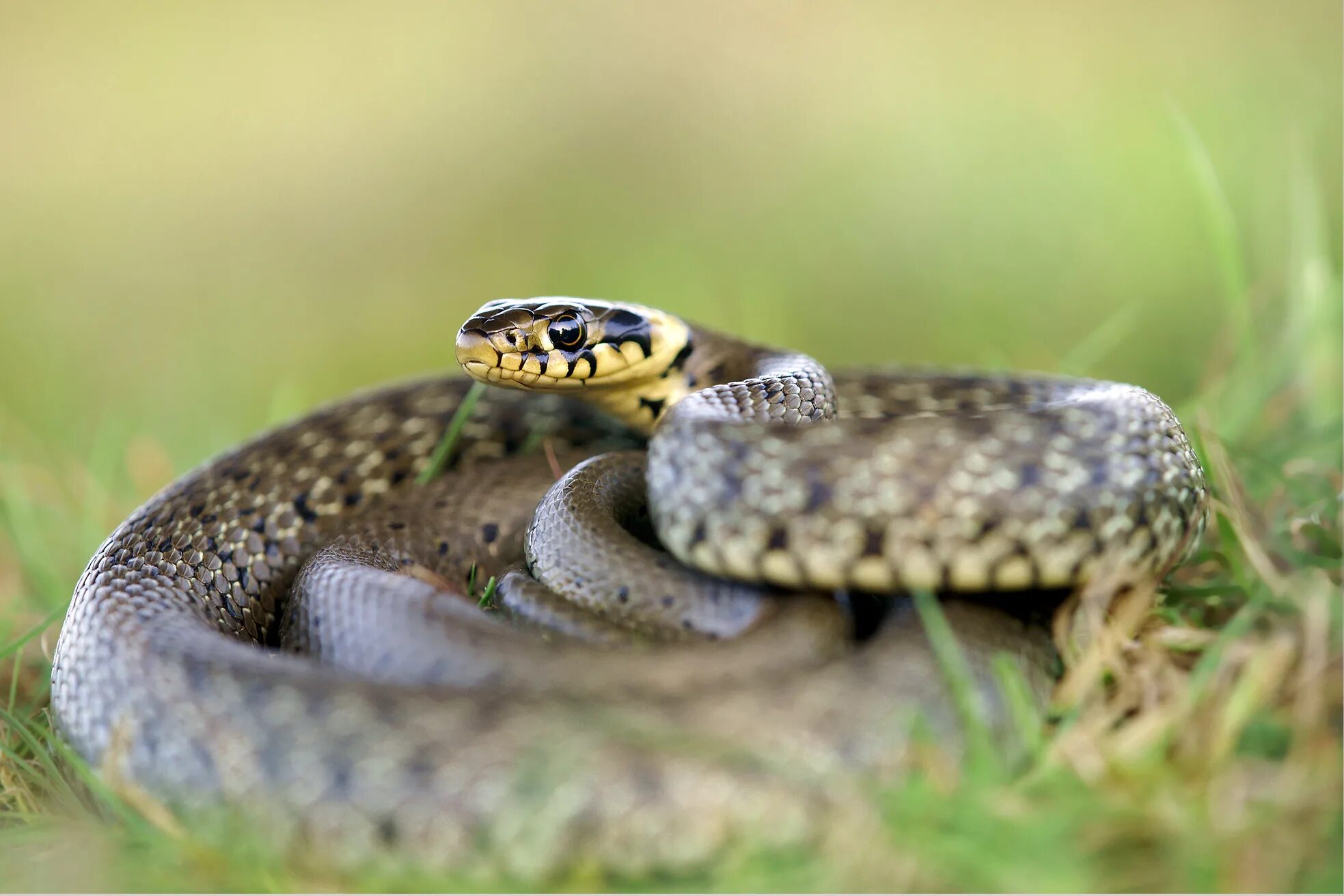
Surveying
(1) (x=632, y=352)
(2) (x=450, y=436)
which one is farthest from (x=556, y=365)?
(2) (x=450, y=436)

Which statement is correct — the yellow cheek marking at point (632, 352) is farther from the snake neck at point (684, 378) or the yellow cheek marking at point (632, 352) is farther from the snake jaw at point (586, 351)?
the snake neck at point (684, 378)

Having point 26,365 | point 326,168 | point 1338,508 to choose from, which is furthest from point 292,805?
point 326,168

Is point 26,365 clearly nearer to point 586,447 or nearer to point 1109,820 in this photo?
point 586,447

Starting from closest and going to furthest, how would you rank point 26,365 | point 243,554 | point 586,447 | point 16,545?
point 243,554, point 586,447, point 16,545, point 26,365

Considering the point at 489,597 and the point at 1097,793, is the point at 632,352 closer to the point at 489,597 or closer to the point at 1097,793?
the point at 489,597

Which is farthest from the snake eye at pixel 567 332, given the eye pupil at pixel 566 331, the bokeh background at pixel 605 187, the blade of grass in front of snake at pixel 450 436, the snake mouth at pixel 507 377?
the bokeh background at pixel 605 187

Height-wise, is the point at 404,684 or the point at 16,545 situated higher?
the point at 404,684

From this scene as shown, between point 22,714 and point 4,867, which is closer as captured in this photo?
point 4,867

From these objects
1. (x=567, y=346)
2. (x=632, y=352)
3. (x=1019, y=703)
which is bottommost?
(x=1019, y=703)

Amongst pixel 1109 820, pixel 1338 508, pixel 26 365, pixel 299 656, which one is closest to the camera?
pixel 1109 820
